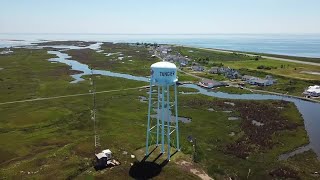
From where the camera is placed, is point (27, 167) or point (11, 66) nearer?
point (27, 167)

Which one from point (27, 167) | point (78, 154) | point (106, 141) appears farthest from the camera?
point (106, 141)

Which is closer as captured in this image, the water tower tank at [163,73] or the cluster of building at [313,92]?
the water tower tank at [163,73]

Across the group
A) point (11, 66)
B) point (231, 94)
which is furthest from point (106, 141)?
point (11, 66)

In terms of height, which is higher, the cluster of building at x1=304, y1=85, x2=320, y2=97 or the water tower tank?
the water tower tank

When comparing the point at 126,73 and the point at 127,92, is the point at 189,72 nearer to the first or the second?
the point at 126,73

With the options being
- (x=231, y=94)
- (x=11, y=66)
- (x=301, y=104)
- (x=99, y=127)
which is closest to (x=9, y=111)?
(x=99, y=127)

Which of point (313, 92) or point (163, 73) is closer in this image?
point (163, 73)

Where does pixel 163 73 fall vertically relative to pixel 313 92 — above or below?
above

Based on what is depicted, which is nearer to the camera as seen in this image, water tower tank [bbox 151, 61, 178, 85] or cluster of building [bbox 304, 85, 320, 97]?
water tower tank [bbox 151, 61, 178, 85]

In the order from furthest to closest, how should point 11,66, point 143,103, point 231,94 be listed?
point 11,66 → point 231,94 → point 143,103

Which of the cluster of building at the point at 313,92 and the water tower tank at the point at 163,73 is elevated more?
the water tower tank at the point at 163,73
